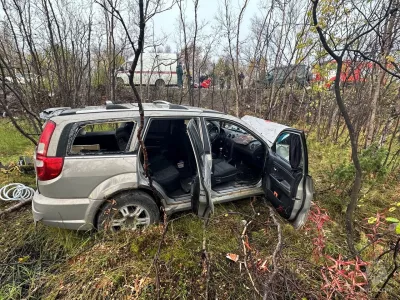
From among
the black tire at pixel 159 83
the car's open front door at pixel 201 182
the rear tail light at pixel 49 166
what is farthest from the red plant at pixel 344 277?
the black tire at pixel 159 83

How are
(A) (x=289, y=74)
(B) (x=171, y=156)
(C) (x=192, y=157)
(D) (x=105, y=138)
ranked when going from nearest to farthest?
1. (C) (x=192, y=157)
2. (D) (x=105, y=138)
3. (B) (x=171, y=156)
4. (A) (x=289, y=74)

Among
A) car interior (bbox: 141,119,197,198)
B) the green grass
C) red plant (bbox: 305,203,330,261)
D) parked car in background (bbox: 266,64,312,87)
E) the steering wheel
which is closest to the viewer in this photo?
red plant (bbox: 305,203,330,261)

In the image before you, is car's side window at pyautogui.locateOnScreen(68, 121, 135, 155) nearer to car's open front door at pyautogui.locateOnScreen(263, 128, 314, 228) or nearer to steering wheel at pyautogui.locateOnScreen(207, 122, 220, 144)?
steering wheel at pyautogui.locateOnScreen(207, 122, 220, 144)

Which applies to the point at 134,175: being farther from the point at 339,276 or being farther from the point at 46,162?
the point at 339,276

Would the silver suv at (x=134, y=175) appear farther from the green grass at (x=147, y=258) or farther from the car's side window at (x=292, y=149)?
Answer: the green grass at (x=147, y=258)

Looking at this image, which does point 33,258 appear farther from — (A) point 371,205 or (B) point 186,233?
(A) point 371,205

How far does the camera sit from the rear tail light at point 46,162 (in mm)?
2254

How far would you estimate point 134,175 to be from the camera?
2.54 metres

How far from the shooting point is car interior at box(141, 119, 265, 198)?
3.25 meters

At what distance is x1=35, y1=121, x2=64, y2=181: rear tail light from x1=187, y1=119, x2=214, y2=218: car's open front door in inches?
56.5

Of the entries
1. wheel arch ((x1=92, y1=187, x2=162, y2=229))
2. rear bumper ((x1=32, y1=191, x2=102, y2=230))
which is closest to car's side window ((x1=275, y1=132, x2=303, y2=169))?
wheel arch ((x1=92, y1=187, x2=162, y2=229))

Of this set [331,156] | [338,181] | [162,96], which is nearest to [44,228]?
[338,181]

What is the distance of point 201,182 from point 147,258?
0.99m

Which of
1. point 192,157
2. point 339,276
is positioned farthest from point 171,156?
point 339,276
